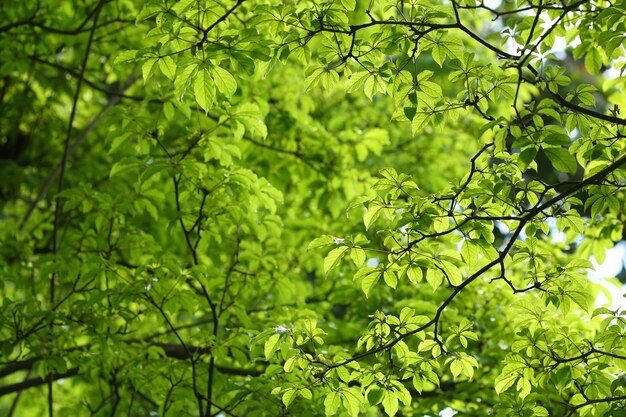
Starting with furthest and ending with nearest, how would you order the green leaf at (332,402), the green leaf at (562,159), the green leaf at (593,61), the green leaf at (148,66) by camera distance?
the green leaf at (593,61) < the green leaf at (332,402) < the green leaf at (148,66) < the green leaf at (562,159)

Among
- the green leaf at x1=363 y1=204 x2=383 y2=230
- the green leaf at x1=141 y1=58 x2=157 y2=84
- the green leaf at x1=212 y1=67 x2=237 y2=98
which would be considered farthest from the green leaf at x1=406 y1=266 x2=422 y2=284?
the green leaf at x1=141 y1=58 x2=157 y2=84

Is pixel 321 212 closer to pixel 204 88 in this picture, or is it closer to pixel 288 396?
pixel 288 396

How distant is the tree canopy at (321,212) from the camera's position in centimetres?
219

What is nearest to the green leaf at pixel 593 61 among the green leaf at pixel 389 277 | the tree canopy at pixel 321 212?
the tree canopy at pixel 321 212

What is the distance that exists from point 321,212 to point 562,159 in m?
3.15

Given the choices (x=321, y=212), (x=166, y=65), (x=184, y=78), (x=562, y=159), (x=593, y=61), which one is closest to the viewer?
(x=562, y=159)

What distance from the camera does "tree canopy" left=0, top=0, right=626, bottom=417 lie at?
7.18ft

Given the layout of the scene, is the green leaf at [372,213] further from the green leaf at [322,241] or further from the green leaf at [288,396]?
the green leaf at [288,396]

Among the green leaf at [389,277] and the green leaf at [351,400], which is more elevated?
the green leaf at [389,277]

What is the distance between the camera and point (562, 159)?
1.89 meters

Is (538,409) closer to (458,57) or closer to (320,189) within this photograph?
(458,57)

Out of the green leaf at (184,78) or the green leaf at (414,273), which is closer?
the green leaf at (184,78)

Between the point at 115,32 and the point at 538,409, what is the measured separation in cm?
367

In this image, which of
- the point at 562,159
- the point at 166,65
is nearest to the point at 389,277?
the point at 562,159
